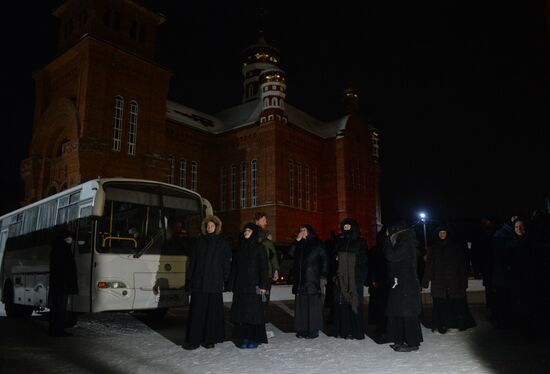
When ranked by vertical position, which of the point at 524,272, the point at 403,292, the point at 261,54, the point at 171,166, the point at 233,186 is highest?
the point at 261,54

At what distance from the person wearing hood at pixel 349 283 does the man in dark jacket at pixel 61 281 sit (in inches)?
173

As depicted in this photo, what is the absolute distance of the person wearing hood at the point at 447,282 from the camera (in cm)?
704

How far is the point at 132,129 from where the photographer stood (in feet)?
87.0

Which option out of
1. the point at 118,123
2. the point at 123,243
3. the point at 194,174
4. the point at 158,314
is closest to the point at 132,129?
the point at 118,123

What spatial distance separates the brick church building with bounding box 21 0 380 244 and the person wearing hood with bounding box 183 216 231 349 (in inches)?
755

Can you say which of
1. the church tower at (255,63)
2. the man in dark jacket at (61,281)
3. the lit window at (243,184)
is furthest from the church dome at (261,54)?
the man in dark jacket at (61,281)

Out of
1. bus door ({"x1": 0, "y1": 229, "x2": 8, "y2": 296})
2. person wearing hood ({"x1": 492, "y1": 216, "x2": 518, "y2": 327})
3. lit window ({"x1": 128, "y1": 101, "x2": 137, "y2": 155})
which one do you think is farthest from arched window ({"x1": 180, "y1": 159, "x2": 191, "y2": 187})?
person wearing hood ({"x1": 492, "y1": 216, "x2": 518, "y2": 327})

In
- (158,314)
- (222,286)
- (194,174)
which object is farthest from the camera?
(194,174)

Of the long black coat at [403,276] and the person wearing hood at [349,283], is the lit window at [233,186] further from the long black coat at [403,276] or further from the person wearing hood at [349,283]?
the long black coat at [403,276]

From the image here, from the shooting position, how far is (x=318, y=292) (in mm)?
6758

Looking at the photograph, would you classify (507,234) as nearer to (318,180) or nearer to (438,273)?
(438,273)

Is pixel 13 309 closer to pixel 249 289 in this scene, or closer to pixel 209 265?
pixel 209 265

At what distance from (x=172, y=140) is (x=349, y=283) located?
26900mm

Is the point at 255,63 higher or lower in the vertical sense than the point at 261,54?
lower
